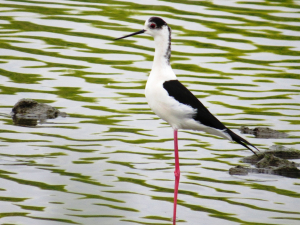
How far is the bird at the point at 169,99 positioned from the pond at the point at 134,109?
581mm

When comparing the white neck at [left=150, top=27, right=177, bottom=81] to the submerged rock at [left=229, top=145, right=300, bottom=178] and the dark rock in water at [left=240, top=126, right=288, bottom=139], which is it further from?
the dark rock in water at [left=240, top=126, right=288, bottom=139]

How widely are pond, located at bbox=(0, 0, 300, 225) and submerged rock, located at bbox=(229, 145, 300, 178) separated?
0.12 m

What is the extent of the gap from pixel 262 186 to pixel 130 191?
1471 mm

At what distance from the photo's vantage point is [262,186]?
7359 mm

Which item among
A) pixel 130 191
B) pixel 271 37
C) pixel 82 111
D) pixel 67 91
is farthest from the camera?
pixel 271 37

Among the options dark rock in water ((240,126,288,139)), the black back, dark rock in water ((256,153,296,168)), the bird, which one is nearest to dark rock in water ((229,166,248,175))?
dark rock in water ((256,153,296,168))

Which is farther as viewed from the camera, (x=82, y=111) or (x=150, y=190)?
(x=82, y=111)

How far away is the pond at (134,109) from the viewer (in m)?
6.75

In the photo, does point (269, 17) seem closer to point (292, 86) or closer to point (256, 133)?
point (292, 86)

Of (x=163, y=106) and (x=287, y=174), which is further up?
(x=163, y=106)

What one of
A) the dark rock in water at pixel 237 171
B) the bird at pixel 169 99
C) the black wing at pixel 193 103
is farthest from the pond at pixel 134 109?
the black wing at pixel 193 103

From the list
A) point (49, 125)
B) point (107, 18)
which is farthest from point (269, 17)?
point (49, 125)

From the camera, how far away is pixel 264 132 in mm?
9039

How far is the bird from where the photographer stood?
692 centimetres
